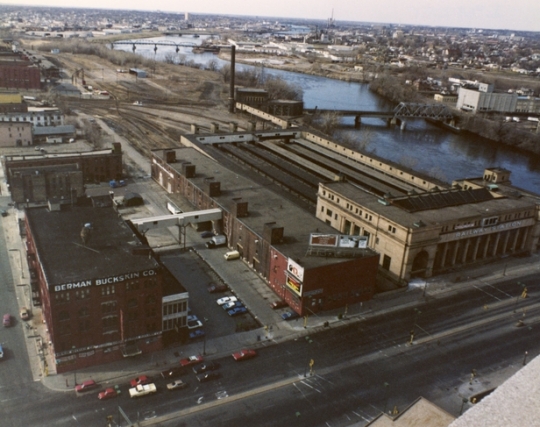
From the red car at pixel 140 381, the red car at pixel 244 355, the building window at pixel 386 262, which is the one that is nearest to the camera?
the red car at pixel 140 381

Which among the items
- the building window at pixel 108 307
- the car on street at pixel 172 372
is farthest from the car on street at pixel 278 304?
the building window at pixel 108 307

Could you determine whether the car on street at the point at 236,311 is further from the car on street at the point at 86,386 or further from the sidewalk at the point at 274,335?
the car on street at the point at 86,386

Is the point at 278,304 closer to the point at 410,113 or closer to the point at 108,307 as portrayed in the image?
the point at 108,307

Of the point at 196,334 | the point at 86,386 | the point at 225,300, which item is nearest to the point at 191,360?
the point at 196,334

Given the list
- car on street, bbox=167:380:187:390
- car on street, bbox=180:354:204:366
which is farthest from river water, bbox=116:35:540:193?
car on street, bbox=167:380:187:390

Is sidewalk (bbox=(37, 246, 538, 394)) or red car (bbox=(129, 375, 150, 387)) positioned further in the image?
sidewalk (bbox=(37, 246, 538, 394))

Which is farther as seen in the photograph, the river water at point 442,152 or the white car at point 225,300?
the river water at point 442,152

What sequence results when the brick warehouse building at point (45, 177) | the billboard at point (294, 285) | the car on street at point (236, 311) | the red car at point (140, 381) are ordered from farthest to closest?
the brick warehouse building at point (45, 177) < the billboard at point (294, 285) < the car on street at point (236, 311) < the red car at point (140, 381)

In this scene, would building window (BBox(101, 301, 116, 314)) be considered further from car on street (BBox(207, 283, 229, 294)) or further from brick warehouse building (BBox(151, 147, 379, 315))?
brick warehouse building (BBox(151, 147, 379, 315))
